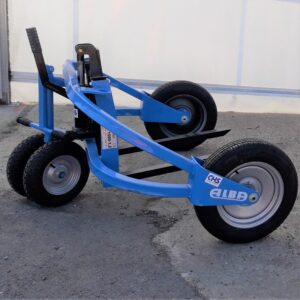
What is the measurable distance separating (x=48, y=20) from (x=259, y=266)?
16.6 feet

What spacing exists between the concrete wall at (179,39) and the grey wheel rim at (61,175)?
354 centimetres

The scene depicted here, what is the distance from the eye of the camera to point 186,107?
5.22 m

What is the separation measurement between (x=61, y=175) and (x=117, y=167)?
49 centimetres

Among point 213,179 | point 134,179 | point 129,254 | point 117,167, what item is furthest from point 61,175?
point 213,179

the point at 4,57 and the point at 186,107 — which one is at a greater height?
the point at 4,57

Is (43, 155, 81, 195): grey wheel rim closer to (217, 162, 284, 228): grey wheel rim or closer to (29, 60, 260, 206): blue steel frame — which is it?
(29, 60, 260, 206): blue steel frame

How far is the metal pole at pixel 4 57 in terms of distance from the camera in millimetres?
6938

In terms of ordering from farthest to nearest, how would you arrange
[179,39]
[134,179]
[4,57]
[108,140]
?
[179,39] < [4,57] < [108,140] < [134,179]

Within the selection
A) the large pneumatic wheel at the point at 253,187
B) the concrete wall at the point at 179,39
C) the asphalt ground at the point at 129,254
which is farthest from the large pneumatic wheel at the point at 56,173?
the concrete wall at the point at 179,39

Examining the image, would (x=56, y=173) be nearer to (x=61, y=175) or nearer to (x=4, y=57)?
(x=61, y=175)

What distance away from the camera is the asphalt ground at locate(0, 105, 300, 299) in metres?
2.83

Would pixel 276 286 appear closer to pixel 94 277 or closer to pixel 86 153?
pixel 94 277

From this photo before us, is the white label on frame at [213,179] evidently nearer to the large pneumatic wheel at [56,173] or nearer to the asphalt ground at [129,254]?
the asphalt ground at [129,254]

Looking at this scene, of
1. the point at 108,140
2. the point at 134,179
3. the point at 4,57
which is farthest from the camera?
the point at 4,57
